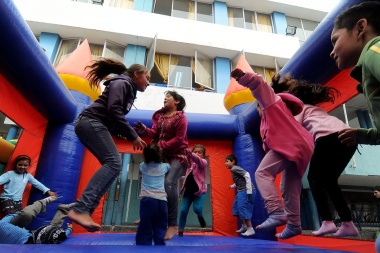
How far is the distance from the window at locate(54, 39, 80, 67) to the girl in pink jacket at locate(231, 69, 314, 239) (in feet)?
22.0

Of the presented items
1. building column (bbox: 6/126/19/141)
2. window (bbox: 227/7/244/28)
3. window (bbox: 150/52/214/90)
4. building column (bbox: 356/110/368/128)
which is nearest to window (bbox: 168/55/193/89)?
window (bbox: 150/52/214/90)

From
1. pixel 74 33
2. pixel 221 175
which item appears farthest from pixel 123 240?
pixel 74 33

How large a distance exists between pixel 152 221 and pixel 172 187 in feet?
1.09

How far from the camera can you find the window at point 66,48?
23.5ft

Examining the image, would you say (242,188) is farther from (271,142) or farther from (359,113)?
(359,113)

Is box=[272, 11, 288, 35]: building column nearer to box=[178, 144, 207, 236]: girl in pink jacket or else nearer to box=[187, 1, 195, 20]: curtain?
box=[187, 1, 195, 20]: curtain

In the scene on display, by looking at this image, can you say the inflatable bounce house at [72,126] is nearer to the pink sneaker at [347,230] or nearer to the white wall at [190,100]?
the pink sneaker at [347,230]

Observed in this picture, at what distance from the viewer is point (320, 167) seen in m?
2.04

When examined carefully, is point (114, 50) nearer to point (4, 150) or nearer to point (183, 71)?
point (183, 71)

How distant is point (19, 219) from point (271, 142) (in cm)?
283

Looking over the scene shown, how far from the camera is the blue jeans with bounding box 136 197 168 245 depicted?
2150mm

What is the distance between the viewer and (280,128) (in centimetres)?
205

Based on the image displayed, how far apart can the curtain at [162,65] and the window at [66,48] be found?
2.33 meters

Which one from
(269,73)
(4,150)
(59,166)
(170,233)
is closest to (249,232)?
(170,233)
